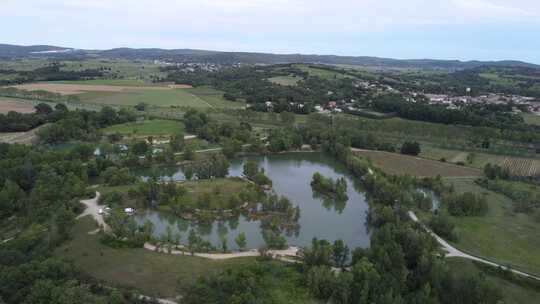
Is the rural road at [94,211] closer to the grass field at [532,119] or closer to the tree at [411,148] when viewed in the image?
the tree at [411,148]

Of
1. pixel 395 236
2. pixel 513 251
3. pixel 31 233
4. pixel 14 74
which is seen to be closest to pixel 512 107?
pixel 513 251

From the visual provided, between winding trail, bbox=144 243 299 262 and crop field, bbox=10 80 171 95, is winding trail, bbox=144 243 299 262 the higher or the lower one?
the lower one

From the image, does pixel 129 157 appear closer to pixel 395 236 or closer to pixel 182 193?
pixel 182 193

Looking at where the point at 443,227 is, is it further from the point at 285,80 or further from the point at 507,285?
the point at 285,80

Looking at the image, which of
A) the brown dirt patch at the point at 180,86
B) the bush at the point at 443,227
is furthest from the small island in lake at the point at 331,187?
the brown dirt patch at the point at 180,86

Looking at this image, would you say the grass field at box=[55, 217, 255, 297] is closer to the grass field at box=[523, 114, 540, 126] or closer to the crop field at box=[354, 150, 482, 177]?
the crop field at box=[354, 150, 482, 177]

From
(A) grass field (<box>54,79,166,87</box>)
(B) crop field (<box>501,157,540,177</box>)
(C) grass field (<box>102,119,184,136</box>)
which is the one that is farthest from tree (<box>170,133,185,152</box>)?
(A) grass field (<box>54,79,166,87</box>)

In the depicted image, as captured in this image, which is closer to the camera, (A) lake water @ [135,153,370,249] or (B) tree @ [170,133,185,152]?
(A) lake water @ [135,153,370,249]
